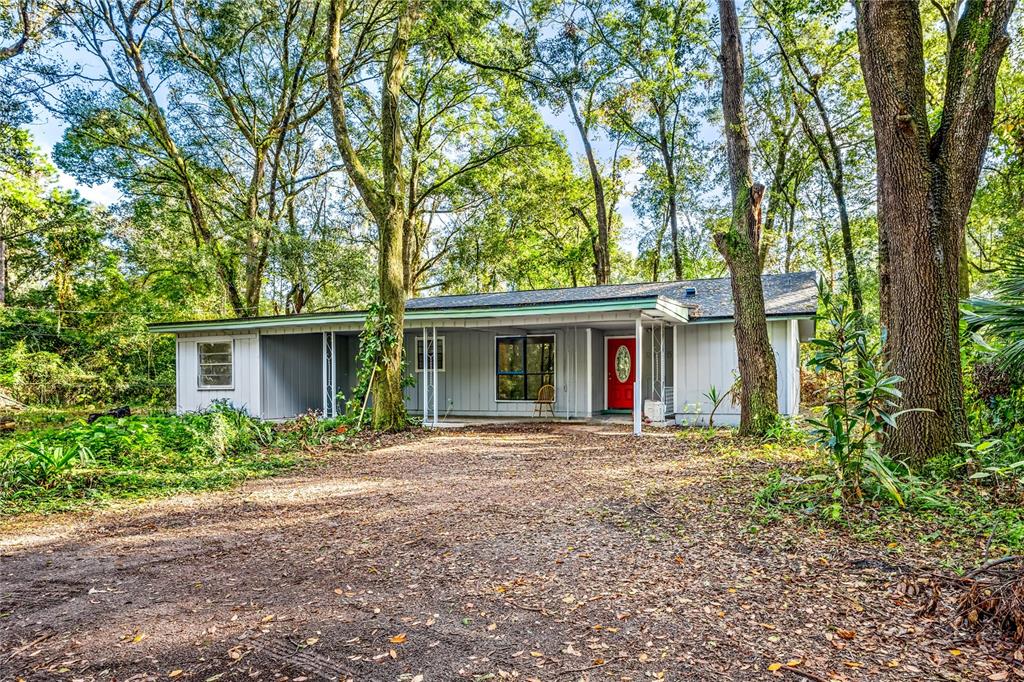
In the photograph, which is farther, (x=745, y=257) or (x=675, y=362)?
(x=675, y=362)

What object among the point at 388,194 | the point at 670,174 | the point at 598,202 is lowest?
the point at 388,194

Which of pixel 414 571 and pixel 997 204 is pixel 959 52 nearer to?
pixel 414 571

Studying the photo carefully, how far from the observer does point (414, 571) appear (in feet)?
12.5

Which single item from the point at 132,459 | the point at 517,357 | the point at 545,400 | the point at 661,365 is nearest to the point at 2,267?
the point at 132,459

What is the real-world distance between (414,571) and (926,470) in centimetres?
439

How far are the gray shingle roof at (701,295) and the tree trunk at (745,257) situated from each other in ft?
6.19

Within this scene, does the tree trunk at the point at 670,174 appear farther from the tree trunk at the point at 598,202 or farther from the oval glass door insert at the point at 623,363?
the oval glass door insert at the point at 623,363

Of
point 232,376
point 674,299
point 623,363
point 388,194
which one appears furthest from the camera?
point 232,376

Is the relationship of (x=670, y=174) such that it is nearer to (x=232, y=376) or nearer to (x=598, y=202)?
(x=598, y=202)

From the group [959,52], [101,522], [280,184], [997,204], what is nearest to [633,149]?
[997,204]

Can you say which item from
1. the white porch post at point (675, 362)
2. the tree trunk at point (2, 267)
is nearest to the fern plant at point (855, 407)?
the white porch post at point (675, 362)

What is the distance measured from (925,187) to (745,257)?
4125 mm

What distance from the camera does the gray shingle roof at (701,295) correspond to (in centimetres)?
1168

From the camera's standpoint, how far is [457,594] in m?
3.44
